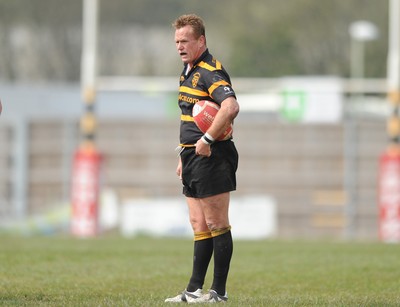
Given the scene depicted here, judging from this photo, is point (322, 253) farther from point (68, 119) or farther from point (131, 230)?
point (68, 119)

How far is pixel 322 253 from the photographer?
17703mm

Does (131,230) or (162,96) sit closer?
(131,230)

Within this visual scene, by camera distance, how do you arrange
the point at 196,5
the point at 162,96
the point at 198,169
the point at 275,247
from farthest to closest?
the point at 196,5 → the point at 162,96 → the point at 275,247 → the point at 198,169

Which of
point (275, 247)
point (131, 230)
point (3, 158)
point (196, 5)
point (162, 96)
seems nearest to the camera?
point (275, 247)

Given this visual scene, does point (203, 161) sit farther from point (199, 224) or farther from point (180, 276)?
point (180, 276)

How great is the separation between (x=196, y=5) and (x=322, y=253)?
4270 centimetres

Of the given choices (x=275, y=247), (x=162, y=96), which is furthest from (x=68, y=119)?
(x=162, y=96)

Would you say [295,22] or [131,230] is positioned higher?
Result: [295,22]

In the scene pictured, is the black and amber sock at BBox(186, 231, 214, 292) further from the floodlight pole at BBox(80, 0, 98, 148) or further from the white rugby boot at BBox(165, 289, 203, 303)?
the floodlight pole at BBox(80, 0, 98, 148)

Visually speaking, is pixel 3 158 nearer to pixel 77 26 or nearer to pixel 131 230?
pixel 131 230

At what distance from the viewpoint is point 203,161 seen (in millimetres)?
9742

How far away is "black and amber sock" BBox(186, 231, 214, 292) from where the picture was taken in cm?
999

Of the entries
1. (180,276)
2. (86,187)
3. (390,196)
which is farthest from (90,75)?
(180,276)

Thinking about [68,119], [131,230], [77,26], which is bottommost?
[131,230]
